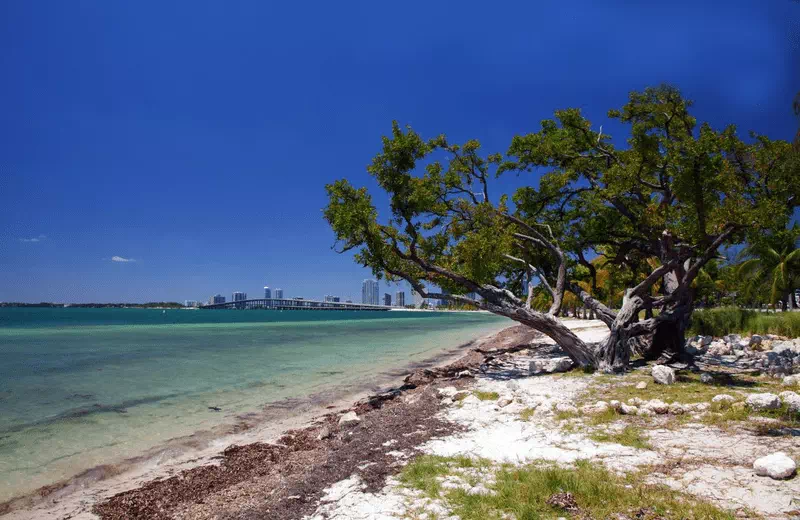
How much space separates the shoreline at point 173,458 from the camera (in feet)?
20.9

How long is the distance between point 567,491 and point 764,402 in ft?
16.8

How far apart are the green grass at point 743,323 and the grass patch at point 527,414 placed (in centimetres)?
1729

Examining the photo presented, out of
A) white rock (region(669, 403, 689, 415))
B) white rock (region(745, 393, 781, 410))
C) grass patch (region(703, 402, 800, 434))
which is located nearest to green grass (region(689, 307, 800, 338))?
white rock (region(745, 393, 781, 410))

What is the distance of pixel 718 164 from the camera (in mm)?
10469

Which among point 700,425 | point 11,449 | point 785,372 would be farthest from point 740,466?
point 11,449

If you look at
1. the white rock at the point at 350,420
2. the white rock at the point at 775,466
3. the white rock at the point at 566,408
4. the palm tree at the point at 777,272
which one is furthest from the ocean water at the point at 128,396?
the palm tree at the point at 777,272

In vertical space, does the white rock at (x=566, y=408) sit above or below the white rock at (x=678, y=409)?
below

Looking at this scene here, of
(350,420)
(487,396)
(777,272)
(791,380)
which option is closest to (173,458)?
(350,420)

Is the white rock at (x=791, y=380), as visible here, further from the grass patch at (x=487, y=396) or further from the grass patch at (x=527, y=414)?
the grass patch at (x=487, y=396)

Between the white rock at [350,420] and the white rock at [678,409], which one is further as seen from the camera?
the white rock at [350,420]

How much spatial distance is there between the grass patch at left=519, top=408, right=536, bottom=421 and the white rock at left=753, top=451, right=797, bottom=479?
3596 mm

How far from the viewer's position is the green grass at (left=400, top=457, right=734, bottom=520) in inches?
159

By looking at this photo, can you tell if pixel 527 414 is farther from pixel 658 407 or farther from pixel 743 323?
pixel 743 323

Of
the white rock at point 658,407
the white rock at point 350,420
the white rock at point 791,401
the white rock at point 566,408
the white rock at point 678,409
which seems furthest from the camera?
the white rock at point 350,420
